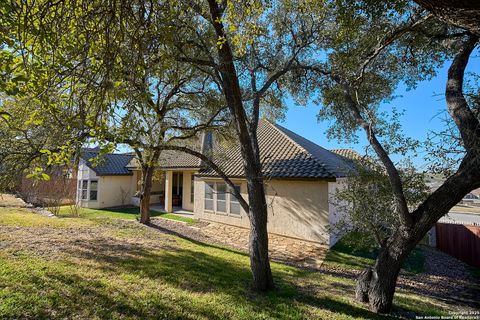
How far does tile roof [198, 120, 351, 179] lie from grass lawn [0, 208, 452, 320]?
397cm

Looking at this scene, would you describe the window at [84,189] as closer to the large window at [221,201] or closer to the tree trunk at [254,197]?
the large window at [221,201]

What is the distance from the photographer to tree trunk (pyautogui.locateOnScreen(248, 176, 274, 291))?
5.37m

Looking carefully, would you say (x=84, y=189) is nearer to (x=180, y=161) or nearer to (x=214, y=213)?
(x=180, y=161)

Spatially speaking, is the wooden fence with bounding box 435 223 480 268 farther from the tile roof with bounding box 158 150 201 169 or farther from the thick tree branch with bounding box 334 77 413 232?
the tile roof with bounding box 158 150 201 169

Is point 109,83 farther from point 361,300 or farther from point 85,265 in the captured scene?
point 361,300

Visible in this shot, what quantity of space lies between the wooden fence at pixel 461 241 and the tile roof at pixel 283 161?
20.9 ft

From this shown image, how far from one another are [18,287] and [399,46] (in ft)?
32.1

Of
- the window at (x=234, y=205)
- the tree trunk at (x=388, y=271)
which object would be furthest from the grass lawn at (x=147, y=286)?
the window at (x=234, y=205)

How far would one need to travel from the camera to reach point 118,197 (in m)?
20.8

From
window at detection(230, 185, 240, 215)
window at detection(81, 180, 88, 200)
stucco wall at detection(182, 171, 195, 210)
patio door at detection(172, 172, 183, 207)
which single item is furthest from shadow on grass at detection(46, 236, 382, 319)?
window at detection(81, 180, 88, 200)

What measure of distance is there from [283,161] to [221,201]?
443 centimetres

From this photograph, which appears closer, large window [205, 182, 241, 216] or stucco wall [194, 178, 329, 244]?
stucco wall [194, 178, 329, 244]

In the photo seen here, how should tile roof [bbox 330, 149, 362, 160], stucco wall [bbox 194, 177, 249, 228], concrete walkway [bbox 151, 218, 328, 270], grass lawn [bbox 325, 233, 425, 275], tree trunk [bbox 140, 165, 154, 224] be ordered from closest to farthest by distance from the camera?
tile roof [bbox 330, 149, 362, 160] < grass lawn [bbox 325, 233, 425, 275] < concrete walkway [bbox 151, 218, 328, 270] < tree trunk [bbox 140, 165, 154, 224] < stucco wall [bbox 194, 177, 249, 228]

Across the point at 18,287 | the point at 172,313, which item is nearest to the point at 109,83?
the point at 172,313
